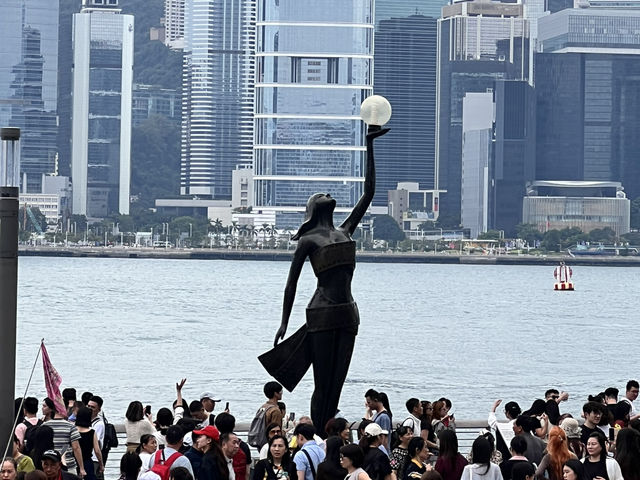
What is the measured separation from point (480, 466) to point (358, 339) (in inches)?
1933

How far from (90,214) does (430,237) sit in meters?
44.8

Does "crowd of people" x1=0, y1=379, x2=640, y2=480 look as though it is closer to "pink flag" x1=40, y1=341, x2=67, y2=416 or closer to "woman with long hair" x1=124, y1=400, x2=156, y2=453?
"woman with long hair" x1=124, y1=400, x2=156, y2=453

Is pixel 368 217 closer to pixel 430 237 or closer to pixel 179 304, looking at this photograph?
pixel 430 237

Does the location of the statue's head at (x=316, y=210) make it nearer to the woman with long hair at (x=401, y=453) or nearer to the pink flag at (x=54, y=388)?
the pink flag at (x=54, y=388)

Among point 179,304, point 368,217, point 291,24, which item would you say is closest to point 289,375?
point 179,304

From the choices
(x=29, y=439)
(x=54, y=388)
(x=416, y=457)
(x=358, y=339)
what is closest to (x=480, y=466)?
(x=416, y=457)

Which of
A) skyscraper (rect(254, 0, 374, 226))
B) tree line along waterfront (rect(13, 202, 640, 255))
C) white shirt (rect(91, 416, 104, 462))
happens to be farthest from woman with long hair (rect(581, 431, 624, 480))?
tree line along waterfront (rect(13, 202, 640, 255))

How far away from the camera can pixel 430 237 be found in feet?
612

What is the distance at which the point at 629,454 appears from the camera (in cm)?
923

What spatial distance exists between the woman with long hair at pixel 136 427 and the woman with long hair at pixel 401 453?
1.92 meters

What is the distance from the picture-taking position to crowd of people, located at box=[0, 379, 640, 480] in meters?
9.13

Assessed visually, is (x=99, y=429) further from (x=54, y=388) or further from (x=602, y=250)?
(x=602, y=250)

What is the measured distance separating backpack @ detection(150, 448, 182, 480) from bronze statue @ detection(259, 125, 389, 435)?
265 cm

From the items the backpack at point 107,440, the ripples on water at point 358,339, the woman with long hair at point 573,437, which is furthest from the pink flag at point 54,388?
the ripples on water at point 358,339
